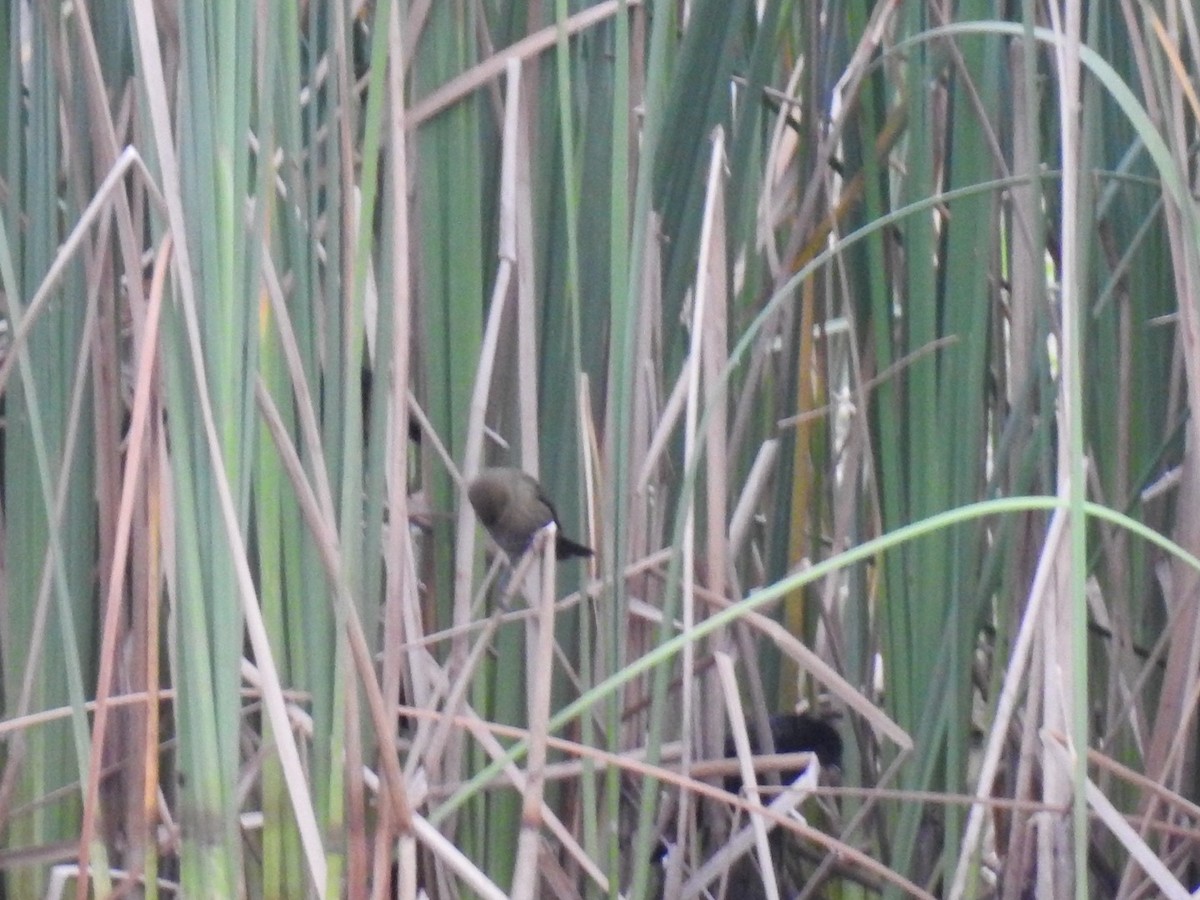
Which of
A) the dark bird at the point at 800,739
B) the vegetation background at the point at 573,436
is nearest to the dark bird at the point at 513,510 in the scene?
the vegetation background at the point at 573,436

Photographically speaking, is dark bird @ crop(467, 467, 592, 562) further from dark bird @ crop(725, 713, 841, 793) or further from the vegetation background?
dark bird @ crop(725, 713, 841, 793)

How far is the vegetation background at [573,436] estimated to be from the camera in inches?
37.3

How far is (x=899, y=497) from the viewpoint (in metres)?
1.18

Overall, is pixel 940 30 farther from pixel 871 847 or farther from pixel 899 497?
pixel 871 847

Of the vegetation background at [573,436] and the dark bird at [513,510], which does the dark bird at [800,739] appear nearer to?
the vegetation background at [573,436]

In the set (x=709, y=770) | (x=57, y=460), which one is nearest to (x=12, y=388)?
(x=57, y=460)

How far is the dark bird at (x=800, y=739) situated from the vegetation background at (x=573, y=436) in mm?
27

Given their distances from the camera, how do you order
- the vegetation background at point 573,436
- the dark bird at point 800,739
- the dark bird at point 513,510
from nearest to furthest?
the vegetation background at point 573,436 → the dark bird at point 513,510 → the dark bird at point 800,739

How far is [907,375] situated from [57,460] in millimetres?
621

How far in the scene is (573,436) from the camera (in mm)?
1133

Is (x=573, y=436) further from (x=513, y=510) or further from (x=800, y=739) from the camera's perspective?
(x=800, y=739)

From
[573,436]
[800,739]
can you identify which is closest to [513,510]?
[573,436]

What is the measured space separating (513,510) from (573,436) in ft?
0.24

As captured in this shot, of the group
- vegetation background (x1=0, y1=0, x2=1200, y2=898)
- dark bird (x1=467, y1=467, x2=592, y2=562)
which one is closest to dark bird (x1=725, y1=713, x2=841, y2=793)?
vegetation background (x1=0, y1=0, x2=1200, y2=898)
